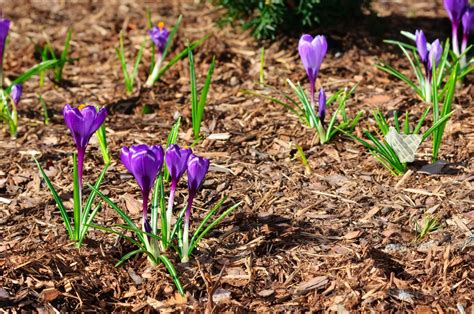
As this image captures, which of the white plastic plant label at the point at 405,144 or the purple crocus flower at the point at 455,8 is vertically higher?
the purple crocus flower at the point at 455,8

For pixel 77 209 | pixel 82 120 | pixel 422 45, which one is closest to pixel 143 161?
pixel 82 120

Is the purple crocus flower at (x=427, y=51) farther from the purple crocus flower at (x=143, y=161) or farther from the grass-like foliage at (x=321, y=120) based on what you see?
the purple crocus flower at (x=143, y=161)

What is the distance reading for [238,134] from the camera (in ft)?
12.5

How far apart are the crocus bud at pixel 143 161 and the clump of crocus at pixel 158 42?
191 centimetres

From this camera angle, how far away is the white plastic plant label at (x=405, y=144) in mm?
3273

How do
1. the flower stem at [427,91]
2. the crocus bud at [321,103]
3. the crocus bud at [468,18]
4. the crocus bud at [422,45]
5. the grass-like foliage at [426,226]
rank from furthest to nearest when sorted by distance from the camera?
1. the crocus bud at [468,18]
2. the flower stem at [427,91]
3. the crocus bud at [422,45]
4. the crocus bud at [321,103]
5. the grass-like foliage at [426,226]

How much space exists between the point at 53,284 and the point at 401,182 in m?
1.56

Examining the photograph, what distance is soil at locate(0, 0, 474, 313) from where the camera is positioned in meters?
2.65

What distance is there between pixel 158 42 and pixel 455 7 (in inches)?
65.9

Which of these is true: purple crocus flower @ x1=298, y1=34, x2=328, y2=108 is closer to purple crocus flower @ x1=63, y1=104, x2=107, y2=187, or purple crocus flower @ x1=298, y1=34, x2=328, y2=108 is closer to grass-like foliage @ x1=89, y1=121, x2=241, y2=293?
grass-like foliage @ x1=89, y1=121, x2=241, y2=293

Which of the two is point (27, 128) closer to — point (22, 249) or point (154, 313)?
point (22, 249)

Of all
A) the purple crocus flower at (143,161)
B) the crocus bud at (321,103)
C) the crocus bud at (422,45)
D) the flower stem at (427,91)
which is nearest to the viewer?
the purple crocus flower at (143,161)

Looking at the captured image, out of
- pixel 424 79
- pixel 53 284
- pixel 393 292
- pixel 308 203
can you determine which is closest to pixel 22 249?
pixel 53 284

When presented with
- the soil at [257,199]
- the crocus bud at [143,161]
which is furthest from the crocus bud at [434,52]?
the crocus bud at [143,161]
